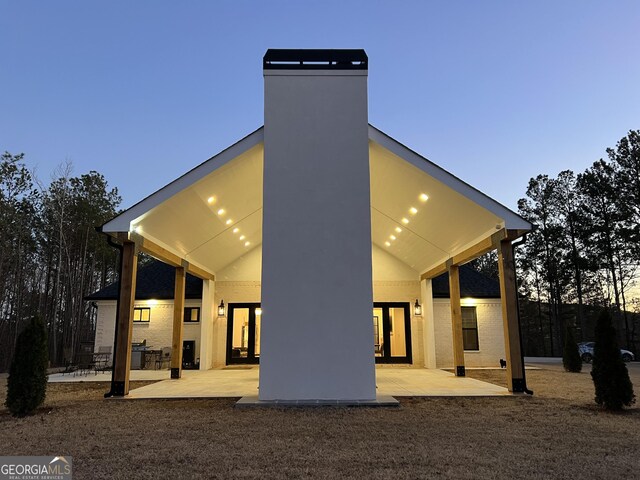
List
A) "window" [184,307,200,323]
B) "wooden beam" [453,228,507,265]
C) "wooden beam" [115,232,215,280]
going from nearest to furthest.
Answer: "wooden beam" [115,232,215,280], "wooden beam" [453,228,507,265], "window" [184,307,200,323]

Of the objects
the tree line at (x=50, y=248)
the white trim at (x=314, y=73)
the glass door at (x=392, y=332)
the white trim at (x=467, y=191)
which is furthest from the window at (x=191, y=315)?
the white trim at (x=467, y=191)

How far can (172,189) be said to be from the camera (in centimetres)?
748

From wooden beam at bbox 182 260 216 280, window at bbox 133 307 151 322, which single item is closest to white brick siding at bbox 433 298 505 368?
wooden beam at bbox 182 260 216 280

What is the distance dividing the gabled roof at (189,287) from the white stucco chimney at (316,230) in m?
8.01

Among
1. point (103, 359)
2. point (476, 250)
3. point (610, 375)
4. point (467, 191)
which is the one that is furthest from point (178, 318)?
point (610, 375)

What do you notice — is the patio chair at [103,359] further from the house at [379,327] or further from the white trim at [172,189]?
the white trim at [172,189]

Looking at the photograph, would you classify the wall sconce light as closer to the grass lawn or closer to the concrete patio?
the concrete patio

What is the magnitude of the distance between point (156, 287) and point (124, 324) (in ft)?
24.9

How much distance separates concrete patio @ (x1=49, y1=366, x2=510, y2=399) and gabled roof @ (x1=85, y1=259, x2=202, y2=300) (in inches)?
119

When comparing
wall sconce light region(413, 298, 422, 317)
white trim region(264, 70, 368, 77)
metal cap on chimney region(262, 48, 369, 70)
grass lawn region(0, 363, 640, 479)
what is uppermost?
metal cap on chimney region(262, 48, 369, 70)

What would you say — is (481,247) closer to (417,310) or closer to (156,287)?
(417,310)

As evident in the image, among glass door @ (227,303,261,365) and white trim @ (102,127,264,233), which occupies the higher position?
white trim @ (102,127,264,233)

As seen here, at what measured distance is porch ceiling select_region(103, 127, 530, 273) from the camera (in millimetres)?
7602

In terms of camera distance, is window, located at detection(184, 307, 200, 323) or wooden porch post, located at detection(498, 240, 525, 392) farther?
window, located at detection(184, 307, 200, 323)
